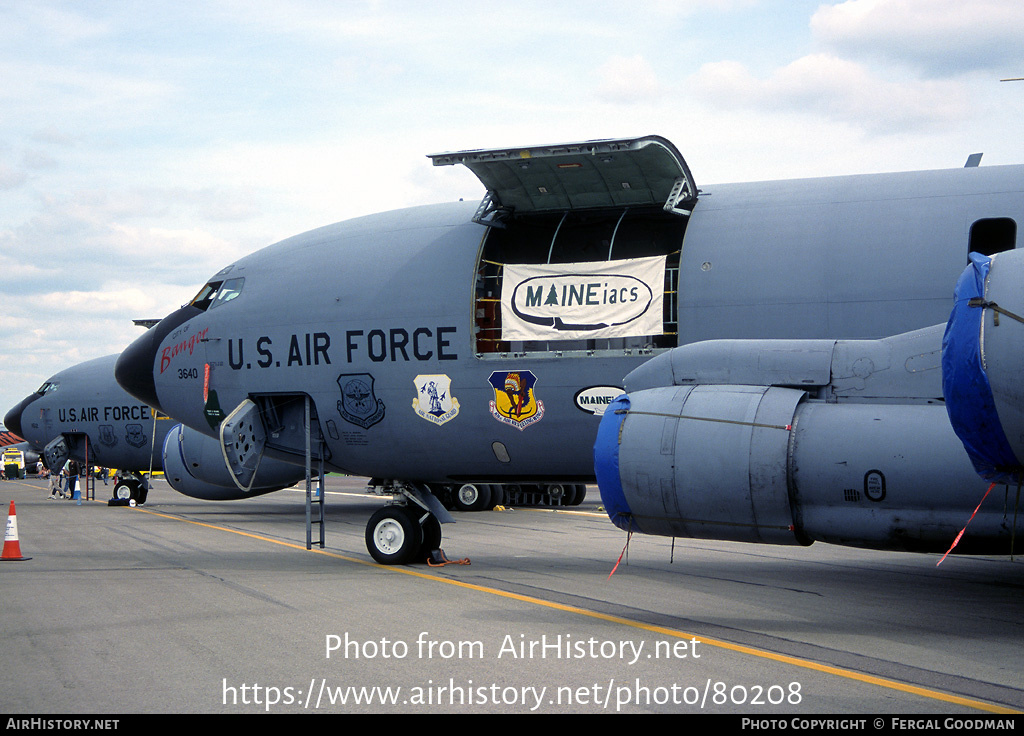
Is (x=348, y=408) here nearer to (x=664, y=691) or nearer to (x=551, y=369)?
(x=551, y=369)

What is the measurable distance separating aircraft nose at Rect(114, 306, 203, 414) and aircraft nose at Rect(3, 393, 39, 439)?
22018 mm

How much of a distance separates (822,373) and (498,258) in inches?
200

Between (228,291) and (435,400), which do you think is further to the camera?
(228,291)

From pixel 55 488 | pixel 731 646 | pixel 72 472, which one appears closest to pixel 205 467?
pixel 72 472

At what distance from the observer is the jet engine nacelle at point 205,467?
2616 cm

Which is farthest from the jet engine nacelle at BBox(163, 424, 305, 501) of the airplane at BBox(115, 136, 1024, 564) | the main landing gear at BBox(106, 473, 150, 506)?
the airplane at BBox(115, 136, 1024, 564)

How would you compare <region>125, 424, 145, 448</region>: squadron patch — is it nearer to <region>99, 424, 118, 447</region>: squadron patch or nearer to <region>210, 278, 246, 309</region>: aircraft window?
<region>99, 424, 118, 447</region>: squadron patch

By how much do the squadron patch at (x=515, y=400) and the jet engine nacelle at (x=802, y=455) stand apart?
2604 millimetres

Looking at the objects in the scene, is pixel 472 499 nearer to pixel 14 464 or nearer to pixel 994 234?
pixel 994 234

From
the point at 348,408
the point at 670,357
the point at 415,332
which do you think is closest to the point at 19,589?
the point at 348,408

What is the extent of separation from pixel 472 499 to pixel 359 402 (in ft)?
57.8

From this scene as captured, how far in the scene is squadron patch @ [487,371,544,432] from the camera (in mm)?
12844

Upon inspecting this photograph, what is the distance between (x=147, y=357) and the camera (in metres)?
15.5

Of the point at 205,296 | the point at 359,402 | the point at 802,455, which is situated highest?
the point at 205,296
